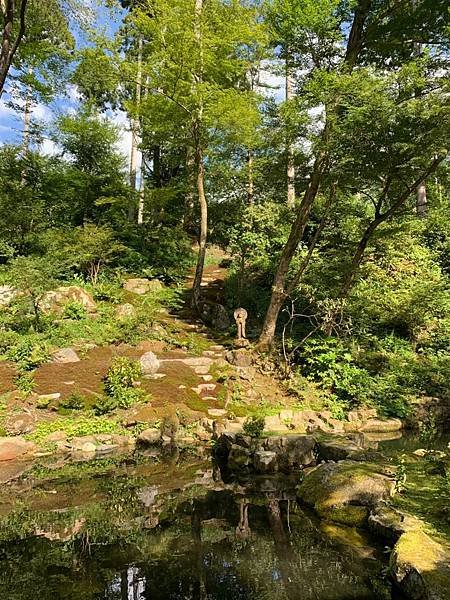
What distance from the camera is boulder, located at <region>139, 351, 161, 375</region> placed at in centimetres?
1022

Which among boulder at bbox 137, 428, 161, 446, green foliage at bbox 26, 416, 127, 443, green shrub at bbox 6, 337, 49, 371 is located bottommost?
boulder at bbox 137, 428, 161, 446

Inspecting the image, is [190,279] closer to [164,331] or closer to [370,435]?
[164,331]

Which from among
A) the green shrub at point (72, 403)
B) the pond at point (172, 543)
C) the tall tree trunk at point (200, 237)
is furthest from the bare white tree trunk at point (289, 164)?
the pond at point (172, 543)

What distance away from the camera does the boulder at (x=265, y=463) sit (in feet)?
22.7

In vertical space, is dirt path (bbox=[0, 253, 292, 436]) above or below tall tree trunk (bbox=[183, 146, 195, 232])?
below

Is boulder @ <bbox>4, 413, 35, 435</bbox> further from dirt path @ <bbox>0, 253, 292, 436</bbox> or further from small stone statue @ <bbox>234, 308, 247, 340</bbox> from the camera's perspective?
small stone statue @ <bbox>234, 308, 247, 340</bbox>

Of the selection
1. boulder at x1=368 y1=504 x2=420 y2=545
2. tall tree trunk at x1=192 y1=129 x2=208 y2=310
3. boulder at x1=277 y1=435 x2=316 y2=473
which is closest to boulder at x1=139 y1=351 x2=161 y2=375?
boulder at x1=277 y1=435 x2=316 y2=473

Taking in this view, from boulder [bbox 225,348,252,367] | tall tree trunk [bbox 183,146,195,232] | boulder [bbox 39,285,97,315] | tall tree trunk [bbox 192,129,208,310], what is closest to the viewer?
boulder [bbox 225,348,252,367]

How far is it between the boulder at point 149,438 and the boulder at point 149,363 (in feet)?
6.67

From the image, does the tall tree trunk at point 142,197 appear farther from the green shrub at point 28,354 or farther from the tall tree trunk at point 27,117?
the green shrub at point 28,354

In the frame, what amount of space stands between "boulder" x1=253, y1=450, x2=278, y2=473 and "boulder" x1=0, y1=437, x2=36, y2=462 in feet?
12.3

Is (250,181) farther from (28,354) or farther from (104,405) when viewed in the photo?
(104,405)

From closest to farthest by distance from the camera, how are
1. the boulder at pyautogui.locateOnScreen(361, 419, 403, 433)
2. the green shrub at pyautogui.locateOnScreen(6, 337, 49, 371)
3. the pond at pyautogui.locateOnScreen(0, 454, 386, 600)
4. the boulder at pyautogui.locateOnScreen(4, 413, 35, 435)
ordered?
→ the pond at pyautogui.locateOnScreen(0, 454, 386, 600) → the boulder at pyautogui.locateOnScreen(4, 413, 35, 435) → the green shrub at pyautogui.locateOnScreen(6, 337, 49, 371) → the boulder at pyautogui.locateOnScreen(361, 419, 403, 433)

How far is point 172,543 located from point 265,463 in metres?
2.69
